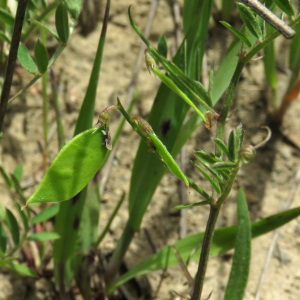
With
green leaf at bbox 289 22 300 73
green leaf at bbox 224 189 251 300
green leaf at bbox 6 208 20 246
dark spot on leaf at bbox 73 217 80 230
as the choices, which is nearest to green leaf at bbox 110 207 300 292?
green leaf at bbox 224 189 251 300

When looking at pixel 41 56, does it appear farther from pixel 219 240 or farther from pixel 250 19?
pixel 219 240

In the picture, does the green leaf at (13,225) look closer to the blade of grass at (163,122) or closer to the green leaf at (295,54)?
the blade of grass at (163,122)

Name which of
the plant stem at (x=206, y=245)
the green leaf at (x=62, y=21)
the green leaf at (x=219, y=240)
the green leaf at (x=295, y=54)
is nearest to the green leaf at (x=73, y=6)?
the green leaf at (x=62, y=21)

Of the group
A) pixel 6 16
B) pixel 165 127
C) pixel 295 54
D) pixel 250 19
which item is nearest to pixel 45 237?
pixel 165 127

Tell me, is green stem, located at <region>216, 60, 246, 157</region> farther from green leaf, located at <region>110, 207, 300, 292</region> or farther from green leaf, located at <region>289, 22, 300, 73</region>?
green leaf, located at <region>289, 22, 300, 73</region>

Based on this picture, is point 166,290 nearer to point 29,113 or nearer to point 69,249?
point 69,249
